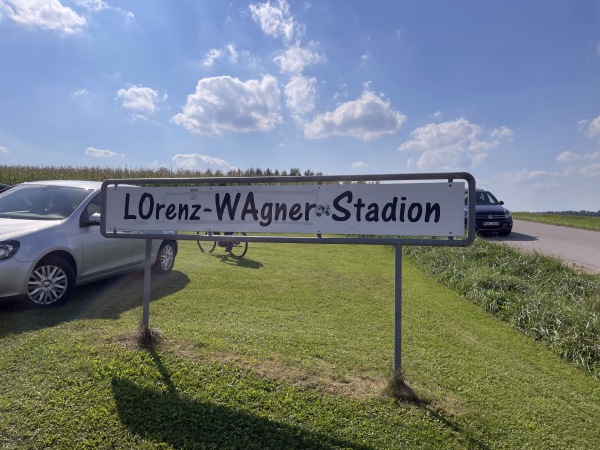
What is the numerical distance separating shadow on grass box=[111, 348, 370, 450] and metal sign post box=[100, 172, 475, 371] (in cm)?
103

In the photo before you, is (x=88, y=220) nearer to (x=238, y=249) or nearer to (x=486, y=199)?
(x=238, y=249)

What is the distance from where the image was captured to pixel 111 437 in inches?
108

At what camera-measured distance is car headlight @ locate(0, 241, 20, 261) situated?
4.96m

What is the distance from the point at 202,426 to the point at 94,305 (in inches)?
131

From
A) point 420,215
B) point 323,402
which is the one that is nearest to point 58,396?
point 323,402

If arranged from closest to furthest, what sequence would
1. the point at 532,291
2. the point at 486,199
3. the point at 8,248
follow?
the point at 8,248 → the point at 532,291 → the point at 486,199

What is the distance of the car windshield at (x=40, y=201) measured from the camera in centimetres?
594

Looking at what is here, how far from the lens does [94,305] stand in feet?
18.1

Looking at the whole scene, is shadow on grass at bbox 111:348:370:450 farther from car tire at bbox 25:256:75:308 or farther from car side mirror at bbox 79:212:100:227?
car side mirror at bbox 79:212:100:227

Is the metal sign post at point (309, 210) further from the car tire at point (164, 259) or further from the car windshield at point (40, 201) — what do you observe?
the car tire at point (164, 259)

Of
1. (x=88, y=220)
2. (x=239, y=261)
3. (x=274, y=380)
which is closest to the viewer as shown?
(x=274, y=380)

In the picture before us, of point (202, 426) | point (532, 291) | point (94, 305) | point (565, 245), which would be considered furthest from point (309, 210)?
point (565, 245)

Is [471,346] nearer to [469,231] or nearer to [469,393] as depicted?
[469,393]

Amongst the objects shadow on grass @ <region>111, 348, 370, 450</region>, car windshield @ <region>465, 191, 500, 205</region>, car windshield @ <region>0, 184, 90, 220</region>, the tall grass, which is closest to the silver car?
car windshield @ <region>0, 184, 90, 220</region>
